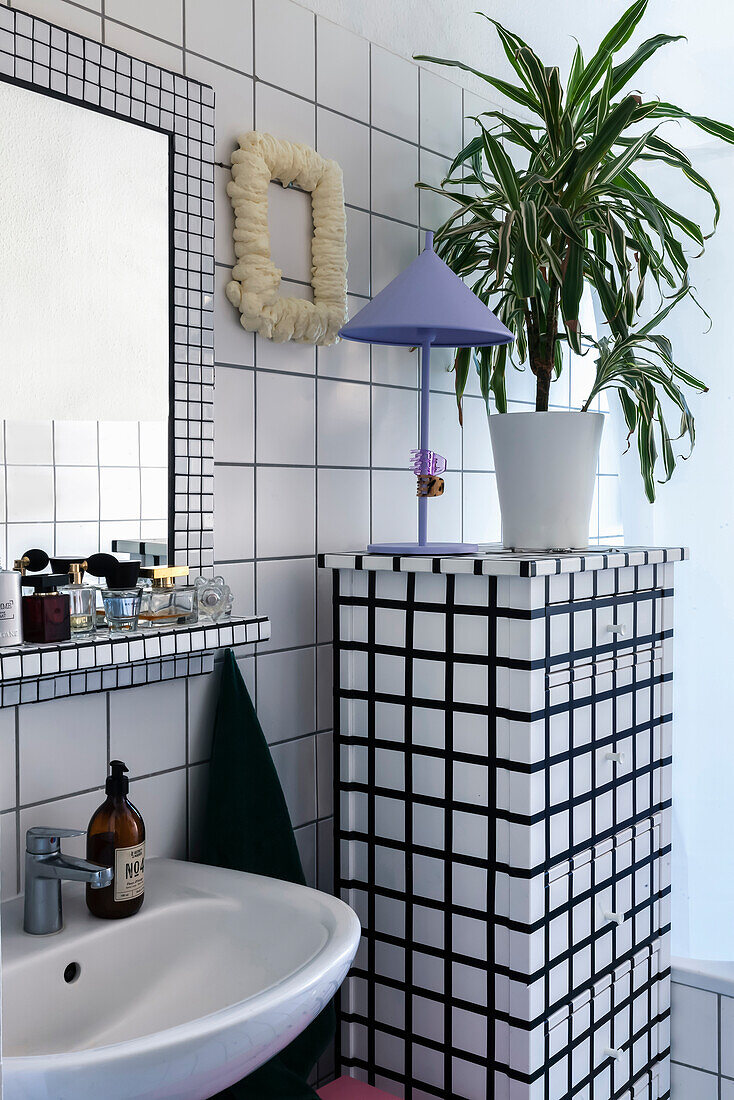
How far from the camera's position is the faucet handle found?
1.18 metres

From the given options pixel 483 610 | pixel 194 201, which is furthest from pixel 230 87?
pixel 483 610

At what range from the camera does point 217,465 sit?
148 centimetres

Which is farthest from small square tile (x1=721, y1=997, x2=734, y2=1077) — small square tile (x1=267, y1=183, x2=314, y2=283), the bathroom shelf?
small square tile (x1=267, y1=183, x2=314, y2=283)

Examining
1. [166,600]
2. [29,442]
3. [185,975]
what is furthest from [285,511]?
[185,975]

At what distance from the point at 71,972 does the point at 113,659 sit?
14.9 inches

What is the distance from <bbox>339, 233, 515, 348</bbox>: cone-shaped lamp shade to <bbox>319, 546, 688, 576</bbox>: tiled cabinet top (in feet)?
1.12

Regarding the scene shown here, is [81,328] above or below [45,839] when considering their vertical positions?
above

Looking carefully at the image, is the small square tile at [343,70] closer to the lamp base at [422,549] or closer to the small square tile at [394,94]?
the small square tile at [394,94]

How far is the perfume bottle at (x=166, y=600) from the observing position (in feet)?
4.13

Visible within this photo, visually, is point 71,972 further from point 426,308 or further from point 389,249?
point 389,249

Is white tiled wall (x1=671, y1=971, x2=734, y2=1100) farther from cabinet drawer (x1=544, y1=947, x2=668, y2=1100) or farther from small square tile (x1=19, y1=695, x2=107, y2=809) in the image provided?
small square tile (x1=19, y1=695, x2=107, y2=809)

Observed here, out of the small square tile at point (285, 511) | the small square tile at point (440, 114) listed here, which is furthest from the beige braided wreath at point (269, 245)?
the small square tile at point (440, 114)

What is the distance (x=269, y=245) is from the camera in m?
1.52

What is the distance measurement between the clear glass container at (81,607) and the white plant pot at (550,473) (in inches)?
30.0
